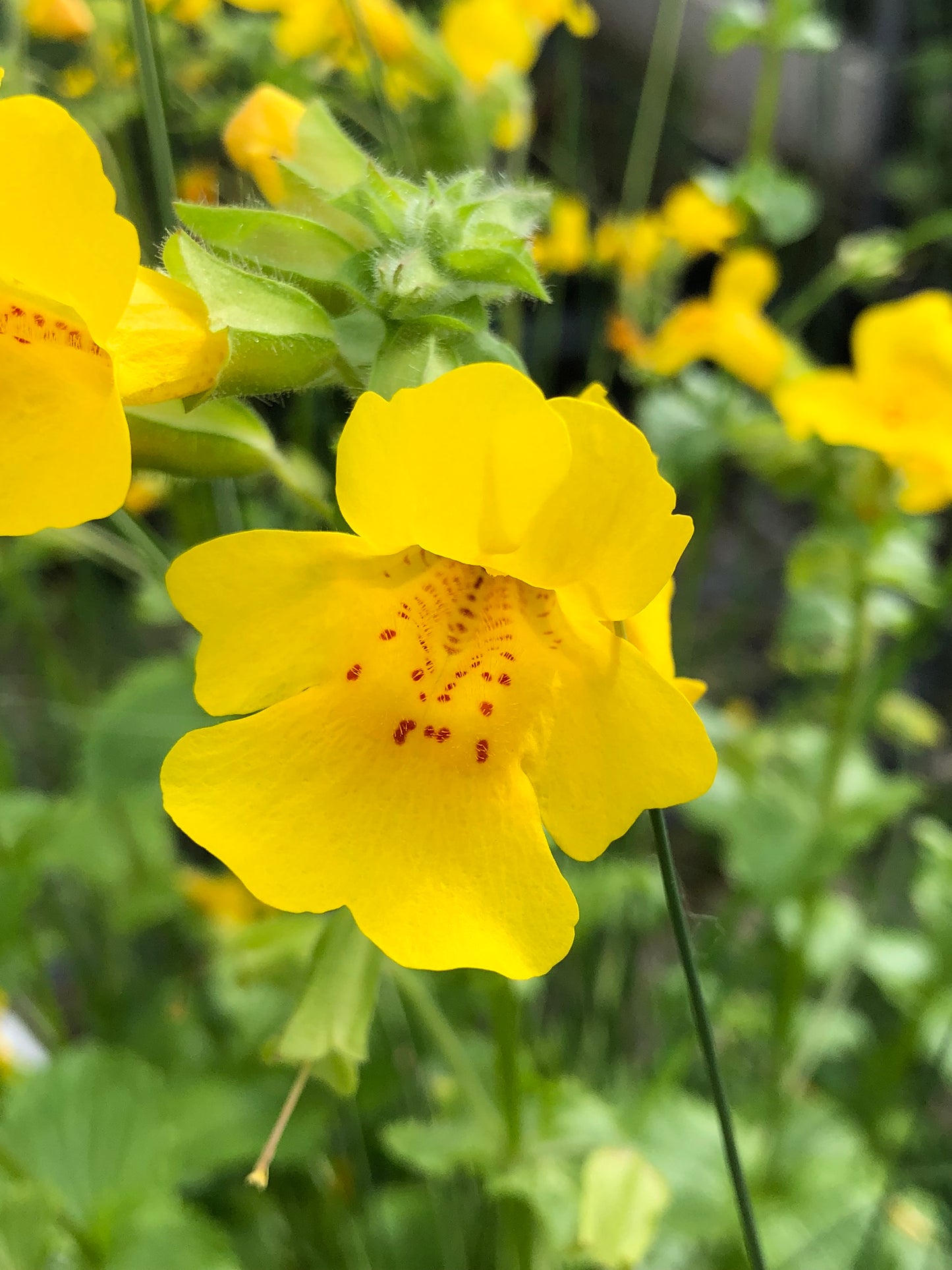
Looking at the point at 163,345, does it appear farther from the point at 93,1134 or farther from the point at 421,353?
the point at 93,1134

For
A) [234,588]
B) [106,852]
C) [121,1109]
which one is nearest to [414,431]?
[234,588]

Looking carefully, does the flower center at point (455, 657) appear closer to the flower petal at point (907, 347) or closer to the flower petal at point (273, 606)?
the flower petal at point (273, 606)

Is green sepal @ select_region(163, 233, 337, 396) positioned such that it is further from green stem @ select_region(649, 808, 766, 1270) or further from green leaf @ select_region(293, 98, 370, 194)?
green stem @ select_region(649, 808, 766, 1270)

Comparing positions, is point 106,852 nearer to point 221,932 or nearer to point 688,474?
point 221,932

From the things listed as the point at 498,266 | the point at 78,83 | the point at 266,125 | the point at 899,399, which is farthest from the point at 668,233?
the point at 498,266

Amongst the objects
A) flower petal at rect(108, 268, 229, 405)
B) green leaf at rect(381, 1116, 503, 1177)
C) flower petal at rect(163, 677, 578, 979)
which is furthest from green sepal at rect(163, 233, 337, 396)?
green leaf at rect(381, 1116, 503, 1177)

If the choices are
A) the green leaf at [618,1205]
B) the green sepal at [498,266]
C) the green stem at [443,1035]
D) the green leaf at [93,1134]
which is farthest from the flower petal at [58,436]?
the green leaf at [93,1134]
